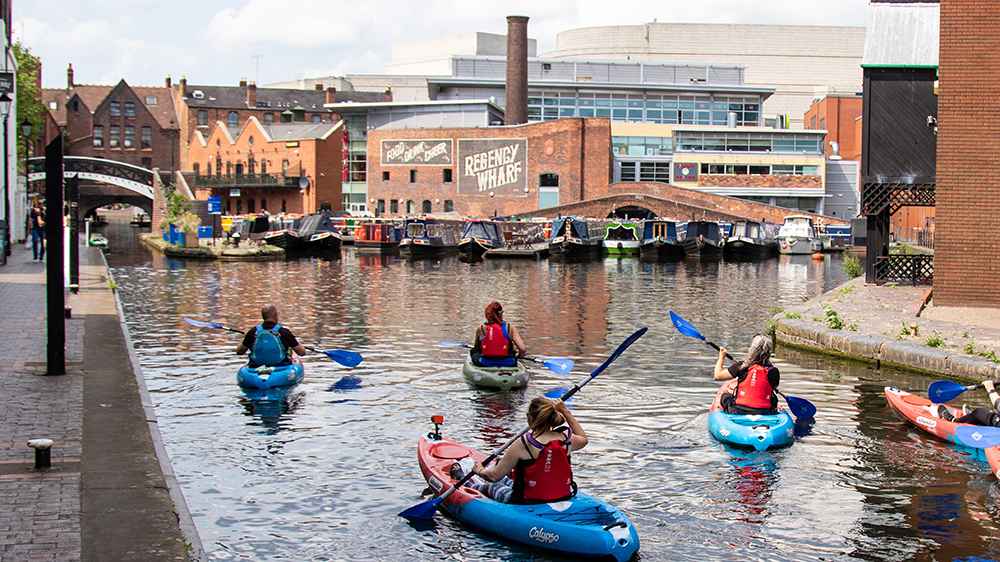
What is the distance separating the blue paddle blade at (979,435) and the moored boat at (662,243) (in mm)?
39016

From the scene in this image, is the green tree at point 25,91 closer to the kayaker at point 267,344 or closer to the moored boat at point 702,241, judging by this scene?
the moored boat at point 702,241

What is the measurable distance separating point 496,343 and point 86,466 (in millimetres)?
6645

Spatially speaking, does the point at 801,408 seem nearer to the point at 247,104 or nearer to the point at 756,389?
the point at 756,389

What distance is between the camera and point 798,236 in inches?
2200

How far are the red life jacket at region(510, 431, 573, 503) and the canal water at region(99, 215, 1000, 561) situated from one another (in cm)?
47

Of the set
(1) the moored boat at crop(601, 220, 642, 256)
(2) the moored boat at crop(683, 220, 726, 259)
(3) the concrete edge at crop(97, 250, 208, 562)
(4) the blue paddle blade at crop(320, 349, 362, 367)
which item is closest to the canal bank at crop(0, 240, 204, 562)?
(3) the concrete edge at crop(97, 250, 208, 562)

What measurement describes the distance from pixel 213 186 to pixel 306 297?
59.8 metres

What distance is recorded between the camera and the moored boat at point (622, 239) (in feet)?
172

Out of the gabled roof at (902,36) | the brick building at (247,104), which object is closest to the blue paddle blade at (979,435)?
the gabled roof at (902,36)

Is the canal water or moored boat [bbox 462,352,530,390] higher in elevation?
moored boat [bbox 462,352,530,390]

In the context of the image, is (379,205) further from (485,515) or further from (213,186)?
(485,515)

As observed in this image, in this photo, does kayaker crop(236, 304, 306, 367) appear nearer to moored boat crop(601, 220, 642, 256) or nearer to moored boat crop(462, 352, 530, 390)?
moored boat crop(462, 352, 530, 390)

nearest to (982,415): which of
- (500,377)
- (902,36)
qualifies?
(500,377)

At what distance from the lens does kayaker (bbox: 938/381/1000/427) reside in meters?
9.91
